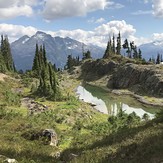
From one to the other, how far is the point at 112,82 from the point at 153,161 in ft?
380

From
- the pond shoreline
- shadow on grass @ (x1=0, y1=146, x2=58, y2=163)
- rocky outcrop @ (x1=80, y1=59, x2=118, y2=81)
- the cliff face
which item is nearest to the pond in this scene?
the pond shoreline

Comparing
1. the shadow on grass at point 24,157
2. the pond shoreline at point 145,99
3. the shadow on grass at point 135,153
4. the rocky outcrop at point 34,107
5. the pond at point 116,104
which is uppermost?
the shadow on grass at point 135,153

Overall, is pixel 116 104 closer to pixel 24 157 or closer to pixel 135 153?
pixel 24 157

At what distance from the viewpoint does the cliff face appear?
345ft

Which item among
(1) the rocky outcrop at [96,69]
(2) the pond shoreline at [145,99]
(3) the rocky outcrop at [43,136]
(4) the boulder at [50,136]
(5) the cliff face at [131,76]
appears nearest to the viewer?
(3) the rocky outcrop at [43,136]

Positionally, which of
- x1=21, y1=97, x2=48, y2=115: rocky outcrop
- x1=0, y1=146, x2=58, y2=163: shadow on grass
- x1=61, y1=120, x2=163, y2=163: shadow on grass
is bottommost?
x1=21, y1=97, x2=48, y2=115: rocky outcrop

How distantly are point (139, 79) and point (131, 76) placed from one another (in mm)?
5453

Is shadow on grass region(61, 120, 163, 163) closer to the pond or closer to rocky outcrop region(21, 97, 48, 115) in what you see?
rocky outcrop region(21, 97, 48, 115)

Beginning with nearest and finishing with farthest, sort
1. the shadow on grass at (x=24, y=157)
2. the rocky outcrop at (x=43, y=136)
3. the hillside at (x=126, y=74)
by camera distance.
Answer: the shadow on grass at (x=24, y=157)
the rocky outcrop at (x=43, y=136)
the hillside at (x=126, y=74)

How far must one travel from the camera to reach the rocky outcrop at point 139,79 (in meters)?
104

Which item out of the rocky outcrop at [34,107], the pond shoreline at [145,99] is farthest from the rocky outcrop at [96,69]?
the rocky outcrop at [34,107]

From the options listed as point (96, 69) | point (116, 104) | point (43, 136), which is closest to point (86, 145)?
point (43, 136)

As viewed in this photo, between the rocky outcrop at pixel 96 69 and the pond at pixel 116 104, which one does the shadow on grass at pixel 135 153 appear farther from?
the rocky outcrop at pixel 96 69

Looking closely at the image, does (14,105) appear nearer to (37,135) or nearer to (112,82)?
(37,135)
